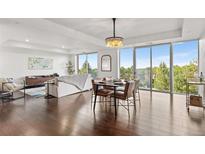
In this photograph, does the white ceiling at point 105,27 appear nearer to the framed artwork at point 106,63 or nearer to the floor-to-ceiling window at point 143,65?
the floor-to-ceiling window at point 143,65

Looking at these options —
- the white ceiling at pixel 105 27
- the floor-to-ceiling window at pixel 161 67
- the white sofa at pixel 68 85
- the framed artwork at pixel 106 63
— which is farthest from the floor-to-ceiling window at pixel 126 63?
the white sofa at pixel 68 85

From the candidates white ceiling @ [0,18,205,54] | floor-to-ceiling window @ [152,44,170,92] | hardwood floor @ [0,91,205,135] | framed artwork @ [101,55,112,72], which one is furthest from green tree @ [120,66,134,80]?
hardwood floor @ [0,91,205,135]

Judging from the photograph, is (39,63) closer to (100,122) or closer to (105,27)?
(105,27)

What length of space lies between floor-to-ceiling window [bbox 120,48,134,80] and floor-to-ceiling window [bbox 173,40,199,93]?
6.83 ft

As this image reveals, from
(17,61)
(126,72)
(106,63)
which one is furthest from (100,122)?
(17,61)

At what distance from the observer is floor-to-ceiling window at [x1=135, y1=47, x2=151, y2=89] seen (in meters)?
6.90

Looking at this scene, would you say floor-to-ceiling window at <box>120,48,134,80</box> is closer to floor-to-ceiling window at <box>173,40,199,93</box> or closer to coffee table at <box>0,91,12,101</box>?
floor-to-ceiling window at <box>173,40,199,93</box>

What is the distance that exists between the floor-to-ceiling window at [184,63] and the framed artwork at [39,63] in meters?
7.81

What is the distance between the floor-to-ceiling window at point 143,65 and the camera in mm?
6902

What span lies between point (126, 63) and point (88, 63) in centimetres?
358

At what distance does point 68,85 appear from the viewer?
591 centimetres

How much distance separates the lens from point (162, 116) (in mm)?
3230
